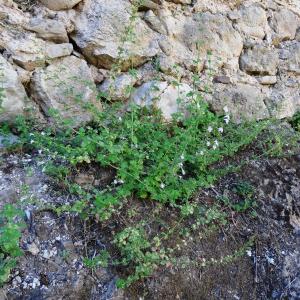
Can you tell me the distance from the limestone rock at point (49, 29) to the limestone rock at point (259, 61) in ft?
5.18

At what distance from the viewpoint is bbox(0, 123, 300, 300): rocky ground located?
1.95 metres

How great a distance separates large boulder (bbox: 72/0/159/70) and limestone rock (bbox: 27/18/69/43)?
110 millimetres

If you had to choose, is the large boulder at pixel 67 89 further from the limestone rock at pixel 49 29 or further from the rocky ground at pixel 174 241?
the rocky ground at pixel 174 241

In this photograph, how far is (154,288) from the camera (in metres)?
2.04

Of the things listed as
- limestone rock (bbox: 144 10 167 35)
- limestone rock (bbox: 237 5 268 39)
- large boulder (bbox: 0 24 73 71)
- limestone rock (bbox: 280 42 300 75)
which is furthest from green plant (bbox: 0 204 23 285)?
limestone rock (bbox: 280 42 300 75)

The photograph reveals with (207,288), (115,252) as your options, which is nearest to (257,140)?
(207,288)

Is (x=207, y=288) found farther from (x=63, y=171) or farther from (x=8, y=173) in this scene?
(x=8, y=173)

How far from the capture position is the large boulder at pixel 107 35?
277cm

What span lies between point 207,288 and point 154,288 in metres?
0.31

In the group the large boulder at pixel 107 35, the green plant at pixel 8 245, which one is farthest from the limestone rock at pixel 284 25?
the green plant at pixel 8 245

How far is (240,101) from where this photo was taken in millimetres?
3299

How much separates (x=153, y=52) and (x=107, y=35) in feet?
1.25

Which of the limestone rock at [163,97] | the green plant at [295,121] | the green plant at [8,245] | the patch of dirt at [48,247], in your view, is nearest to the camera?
the green plant at [8,245]

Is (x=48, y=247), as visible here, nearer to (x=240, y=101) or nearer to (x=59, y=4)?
(x=59, y=4)
